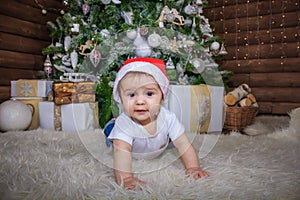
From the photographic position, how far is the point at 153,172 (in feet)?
2.48

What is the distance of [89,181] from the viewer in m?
0.68

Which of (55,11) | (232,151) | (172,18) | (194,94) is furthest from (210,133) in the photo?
(55,11)

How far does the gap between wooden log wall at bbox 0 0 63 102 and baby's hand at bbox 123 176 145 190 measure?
1.77 m

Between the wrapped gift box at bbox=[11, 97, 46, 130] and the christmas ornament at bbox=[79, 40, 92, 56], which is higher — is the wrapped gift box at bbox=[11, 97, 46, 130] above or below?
below

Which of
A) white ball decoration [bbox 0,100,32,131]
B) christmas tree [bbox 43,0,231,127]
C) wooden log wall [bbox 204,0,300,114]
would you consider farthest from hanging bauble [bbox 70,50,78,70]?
wooden log wall [bbox 204,0,300,114]

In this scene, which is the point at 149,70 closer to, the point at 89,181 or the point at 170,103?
the point at 170,103

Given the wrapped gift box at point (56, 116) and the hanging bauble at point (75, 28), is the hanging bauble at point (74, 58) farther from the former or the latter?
the wrapped gift box at point (56, 116)

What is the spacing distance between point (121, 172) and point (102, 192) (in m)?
0.09

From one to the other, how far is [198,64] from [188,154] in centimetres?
38

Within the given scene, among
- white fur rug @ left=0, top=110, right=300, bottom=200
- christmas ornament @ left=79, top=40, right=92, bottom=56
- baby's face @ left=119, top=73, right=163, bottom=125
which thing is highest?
christmas ornament @ left=79, top=40, right=92, bottom=56

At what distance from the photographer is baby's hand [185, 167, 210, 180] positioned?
2.37ft

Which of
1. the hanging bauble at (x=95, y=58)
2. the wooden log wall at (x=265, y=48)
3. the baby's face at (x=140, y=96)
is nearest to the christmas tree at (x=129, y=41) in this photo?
the hanging bauble at (x=95, y=58)

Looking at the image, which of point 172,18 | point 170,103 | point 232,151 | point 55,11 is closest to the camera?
point 170,103

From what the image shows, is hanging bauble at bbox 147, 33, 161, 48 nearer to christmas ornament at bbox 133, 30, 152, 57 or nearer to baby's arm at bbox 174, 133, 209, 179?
christmas ornament at bbox 133, 30, 152, 57
